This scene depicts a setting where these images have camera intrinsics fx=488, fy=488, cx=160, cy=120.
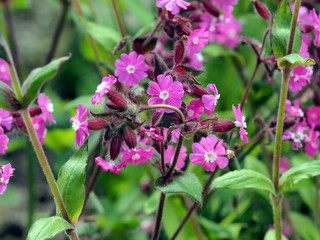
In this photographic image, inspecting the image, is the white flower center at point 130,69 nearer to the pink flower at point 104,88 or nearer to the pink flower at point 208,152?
the pink flower at point 104,88

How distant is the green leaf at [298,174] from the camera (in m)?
1.02

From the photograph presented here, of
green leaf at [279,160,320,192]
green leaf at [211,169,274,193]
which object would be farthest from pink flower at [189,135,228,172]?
green leaf at [279,160,320,192]

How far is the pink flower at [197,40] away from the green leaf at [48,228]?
41 centimetres

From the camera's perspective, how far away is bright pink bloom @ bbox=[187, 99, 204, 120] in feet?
2.87

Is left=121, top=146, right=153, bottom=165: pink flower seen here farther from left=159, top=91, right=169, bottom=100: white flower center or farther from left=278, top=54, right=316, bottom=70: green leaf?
left=278, top=54, right=316, bottom=70: green leaf

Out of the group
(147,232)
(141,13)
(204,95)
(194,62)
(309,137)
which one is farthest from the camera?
(141,13)

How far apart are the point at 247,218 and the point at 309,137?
0.47 m

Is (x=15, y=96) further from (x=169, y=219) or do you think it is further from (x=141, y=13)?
(x=141, y=13)

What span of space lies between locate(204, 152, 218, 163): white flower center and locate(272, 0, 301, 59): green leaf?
273 millimetres

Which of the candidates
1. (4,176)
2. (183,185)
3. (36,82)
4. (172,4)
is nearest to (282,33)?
(172,4)

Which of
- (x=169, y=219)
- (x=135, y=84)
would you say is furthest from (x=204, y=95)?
(x=169, y=219)

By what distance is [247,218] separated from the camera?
152cm

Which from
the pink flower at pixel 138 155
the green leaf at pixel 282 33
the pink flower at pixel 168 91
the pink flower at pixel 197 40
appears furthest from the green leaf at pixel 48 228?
the green leaf at pixel 282 33

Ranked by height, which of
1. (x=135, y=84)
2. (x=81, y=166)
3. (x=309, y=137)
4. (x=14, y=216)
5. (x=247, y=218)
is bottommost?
(x=14, y=216)
